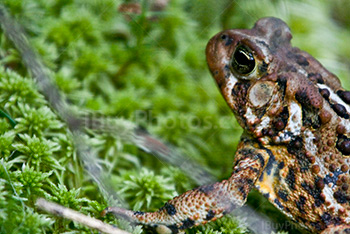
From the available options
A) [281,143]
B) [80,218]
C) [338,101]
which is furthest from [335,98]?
[80,218]

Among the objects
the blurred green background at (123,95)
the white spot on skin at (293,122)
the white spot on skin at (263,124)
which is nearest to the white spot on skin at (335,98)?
the white spot on skin at (293,122)

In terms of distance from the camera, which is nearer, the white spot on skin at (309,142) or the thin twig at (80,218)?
the thin twig at (80,218)

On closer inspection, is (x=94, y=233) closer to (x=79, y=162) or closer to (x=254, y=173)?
(x=79, y=162)

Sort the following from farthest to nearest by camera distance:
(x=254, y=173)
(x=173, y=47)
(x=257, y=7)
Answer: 1. (x=257, y=7)
2. (x=173, y=47)
3. (x=254, y=173)

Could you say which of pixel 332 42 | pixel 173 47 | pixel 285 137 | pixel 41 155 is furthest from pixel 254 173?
pixel 332 42

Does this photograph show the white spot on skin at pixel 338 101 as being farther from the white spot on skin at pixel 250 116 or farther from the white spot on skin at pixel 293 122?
the white spot on skin at pixel 250 116

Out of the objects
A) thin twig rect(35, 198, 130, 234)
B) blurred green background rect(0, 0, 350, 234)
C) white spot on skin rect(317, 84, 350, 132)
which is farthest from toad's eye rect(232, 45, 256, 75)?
thin twig rect(35, 198, 130, 234)
